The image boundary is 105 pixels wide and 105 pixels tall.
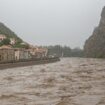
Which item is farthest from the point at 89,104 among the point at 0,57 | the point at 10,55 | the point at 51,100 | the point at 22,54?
the point at 22,54

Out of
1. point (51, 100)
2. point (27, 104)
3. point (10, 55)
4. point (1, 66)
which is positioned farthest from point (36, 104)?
point (10, 55)

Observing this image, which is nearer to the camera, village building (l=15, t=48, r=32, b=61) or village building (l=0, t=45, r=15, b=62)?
village building (l=0, t=45, r=15, b=62)

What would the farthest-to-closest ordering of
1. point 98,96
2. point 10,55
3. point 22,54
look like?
point 22,54 < point 10,55 < point 98,96

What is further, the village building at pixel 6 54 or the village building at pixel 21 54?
the village building at pixel 21 54

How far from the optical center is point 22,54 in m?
137

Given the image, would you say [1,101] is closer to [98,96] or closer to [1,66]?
[98,96]

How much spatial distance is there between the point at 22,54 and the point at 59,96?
112 meters

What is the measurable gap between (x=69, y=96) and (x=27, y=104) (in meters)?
4.39

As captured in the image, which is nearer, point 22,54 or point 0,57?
point 0,57

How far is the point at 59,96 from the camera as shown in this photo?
1013 inches

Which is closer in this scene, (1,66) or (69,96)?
(69,96)

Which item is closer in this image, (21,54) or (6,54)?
(6,54)

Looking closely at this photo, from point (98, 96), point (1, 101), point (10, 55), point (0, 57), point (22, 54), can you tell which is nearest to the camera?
point (1, 101)

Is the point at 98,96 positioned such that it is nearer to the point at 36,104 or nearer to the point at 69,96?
the point at 69,96
